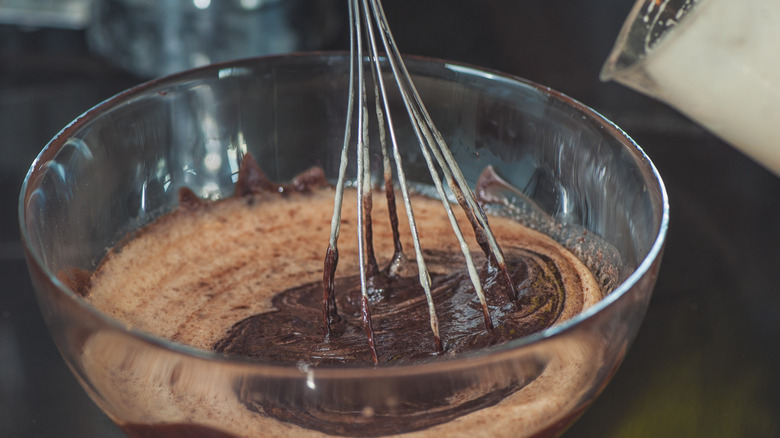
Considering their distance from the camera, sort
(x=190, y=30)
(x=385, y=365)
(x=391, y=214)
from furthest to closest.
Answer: (x=190, y=30)
(x=391, y=214)
(x=385, y=365)

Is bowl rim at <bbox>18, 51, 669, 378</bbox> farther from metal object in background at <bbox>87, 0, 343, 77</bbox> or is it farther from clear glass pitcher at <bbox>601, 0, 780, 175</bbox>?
metal object in background at <bbox>87, 0, 343, 77</bbox>

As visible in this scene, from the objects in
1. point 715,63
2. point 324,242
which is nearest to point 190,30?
point 324,242

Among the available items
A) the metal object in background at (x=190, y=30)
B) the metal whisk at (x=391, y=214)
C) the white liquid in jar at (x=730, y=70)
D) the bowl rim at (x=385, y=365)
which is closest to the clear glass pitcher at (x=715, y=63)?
the white liquid in jar at (x=730, y=70)

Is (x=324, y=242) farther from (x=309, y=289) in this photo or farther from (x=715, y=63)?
(x=715, y=63)

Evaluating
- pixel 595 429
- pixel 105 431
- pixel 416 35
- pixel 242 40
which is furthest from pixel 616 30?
pixel 105 431

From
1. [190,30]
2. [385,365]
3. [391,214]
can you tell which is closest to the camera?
[385,365]

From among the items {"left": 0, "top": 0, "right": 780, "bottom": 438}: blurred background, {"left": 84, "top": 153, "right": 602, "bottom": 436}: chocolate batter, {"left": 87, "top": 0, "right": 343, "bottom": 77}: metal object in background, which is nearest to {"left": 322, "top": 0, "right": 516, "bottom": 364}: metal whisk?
{"left": 84, "top": 153, "right": 602, "bottom": 436}: chocolate batter

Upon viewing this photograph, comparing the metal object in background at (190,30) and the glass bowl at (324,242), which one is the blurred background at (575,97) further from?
the glass bowl at (324,242)

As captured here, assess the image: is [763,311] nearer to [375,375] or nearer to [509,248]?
[509,248]
